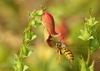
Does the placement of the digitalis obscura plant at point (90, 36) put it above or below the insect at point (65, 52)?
below

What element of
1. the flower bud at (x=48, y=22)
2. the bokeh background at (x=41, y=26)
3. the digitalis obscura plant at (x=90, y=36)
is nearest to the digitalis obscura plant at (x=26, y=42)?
the flower bud at (x=48, y=22)

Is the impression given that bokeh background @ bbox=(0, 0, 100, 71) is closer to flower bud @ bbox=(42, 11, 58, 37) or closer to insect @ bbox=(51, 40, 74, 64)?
insect @ bbox=(51, 40, 74, 64)

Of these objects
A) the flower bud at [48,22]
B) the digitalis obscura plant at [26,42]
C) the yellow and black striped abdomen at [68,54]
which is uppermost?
the flower bud at [48,22]

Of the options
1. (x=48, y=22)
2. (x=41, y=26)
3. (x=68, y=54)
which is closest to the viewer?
(x=48, y=22)

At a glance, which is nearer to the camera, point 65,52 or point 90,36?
point 90,36

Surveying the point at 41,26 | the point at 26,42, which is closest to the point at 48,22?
the point at 26,42

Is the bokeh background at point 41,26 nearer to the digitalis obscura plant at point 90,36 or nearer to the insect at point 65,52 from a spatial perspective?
the insect at point 65,52

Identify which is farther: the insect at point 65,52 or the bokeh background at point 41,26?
the bokeh background at point 41,26

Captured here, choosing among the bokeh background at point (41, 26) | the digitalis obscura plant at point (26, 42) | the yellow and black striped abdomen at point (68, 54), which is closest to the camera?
the digitalis obscura plant at point (26, 42)

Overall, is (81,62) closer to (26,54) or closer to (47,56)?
(26,54)

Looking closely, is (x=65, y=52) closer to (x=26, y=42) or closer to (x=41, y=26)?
(x=26, y=42)
